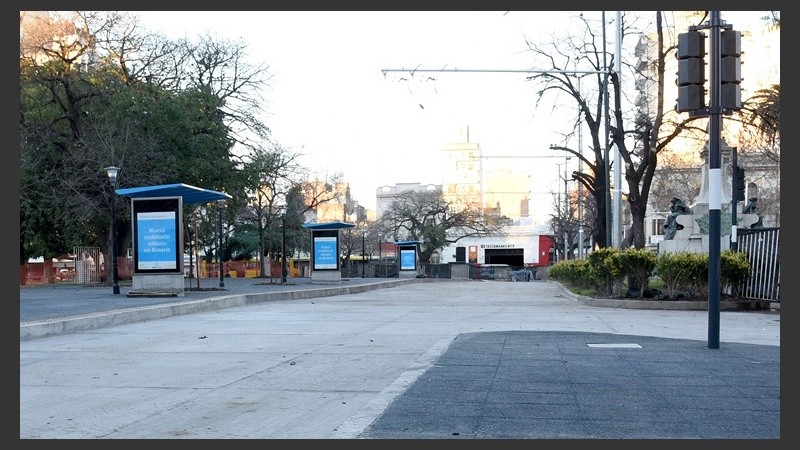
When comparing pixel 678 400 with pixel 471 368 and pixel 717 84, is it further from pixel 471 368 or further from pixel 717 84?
pixel 717 84

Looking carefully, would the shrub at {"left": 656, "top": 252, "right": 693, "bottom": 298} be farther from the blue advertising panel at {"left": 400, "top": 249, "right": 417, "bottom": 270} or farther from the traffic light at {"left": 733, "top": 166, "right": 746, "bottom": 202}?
the blue advertising panel at {"left": 400, "top": 249, "right": 417, "bottom": 270}

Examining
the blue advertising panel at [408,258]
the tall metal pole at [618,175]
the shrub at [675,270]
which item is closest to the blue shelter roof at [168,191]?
the shrub at [675,270]

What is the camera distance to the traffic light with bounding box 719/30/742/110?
12.5 metres

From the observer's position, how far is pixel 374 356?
1258 centimetres

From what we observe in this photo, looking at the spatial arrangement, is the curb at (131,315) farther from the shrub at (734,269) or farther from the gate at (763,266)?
the gate at (763,266)

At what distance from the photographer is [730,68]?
12.6 meters

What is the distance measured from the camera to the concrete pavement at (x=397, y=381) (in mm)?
7469

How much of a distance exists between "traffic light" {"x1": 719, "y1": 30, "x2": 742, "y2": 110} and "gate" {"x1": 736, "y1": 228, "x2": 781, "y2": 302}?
380 inches

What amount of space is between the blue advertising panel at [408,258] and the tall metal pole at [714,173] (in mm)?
58594

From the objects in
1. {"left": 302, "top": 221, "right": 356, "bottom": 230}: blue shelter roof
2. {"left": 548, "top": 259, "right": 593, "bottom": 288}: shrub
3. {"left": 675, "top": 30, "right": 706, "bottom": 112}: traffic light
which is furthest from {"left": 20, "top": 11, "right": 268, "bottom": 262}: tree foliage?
{"left": 675, "top": 30, "right": 706, "bottom": 112}: traffic light

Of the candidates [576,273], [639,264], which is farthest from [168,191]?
[576,273]

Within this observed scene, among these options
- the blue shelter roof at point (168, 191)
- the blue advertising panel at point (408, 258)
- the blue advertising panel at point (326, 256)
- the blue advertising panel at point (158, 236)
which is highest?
the blue shelter roof at point (168, 191)

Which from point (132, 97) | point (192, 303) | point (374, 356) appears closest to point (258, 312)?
point (192, 303)

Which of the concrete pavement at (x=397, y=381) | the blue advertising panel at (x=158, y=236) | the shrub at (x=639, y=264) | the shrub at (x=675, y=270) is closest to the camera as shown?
the concrete pavement at (x=397, y=381)
